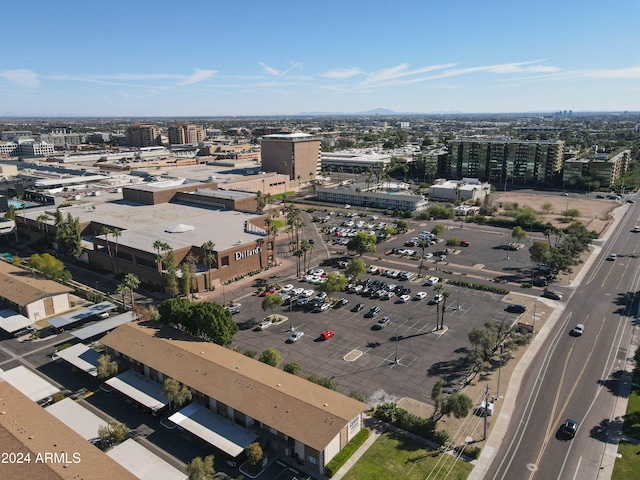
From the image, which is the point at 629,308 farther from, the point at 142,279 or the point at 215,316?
the point at 142,279

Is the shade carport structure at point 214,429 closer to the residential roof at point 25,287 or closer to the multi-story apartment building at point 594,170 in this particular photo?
the residential roof at point 25,287

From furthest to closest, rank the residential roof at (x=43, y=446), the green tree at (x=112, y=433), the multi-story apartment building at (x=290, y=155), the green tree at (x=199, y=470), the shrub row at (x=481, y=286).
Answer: the multi-story apartment building at (x=290, y=155) → the shrub row at (x=481, y=286) → the green tree at (x=112, y=433) → the green tree at (x=199, y=470) → the residential roof at (x=43, y=446)

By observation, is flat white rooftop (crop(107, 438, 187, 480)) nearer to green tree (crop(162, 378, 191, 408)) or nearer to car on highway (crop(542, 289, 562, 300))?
green tree (crop(162, 378, 191, 408))

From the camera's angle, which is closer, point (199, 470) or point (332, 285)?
point (199, 470)

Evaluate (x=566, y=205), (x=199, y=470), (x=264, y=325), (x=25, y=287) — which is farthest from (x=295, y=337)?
(x=566, y=205)

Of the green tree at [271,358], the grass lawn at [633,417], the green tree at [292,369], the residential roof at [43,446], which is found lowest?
the grass lawn at [633,417]

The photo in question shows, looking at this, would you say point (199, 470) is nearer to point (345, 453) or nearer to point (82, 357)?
point (345, 453)

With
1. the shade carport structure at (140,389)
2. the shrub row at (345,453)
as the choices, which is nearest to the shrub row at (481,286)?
the shrub row at (345,453)
